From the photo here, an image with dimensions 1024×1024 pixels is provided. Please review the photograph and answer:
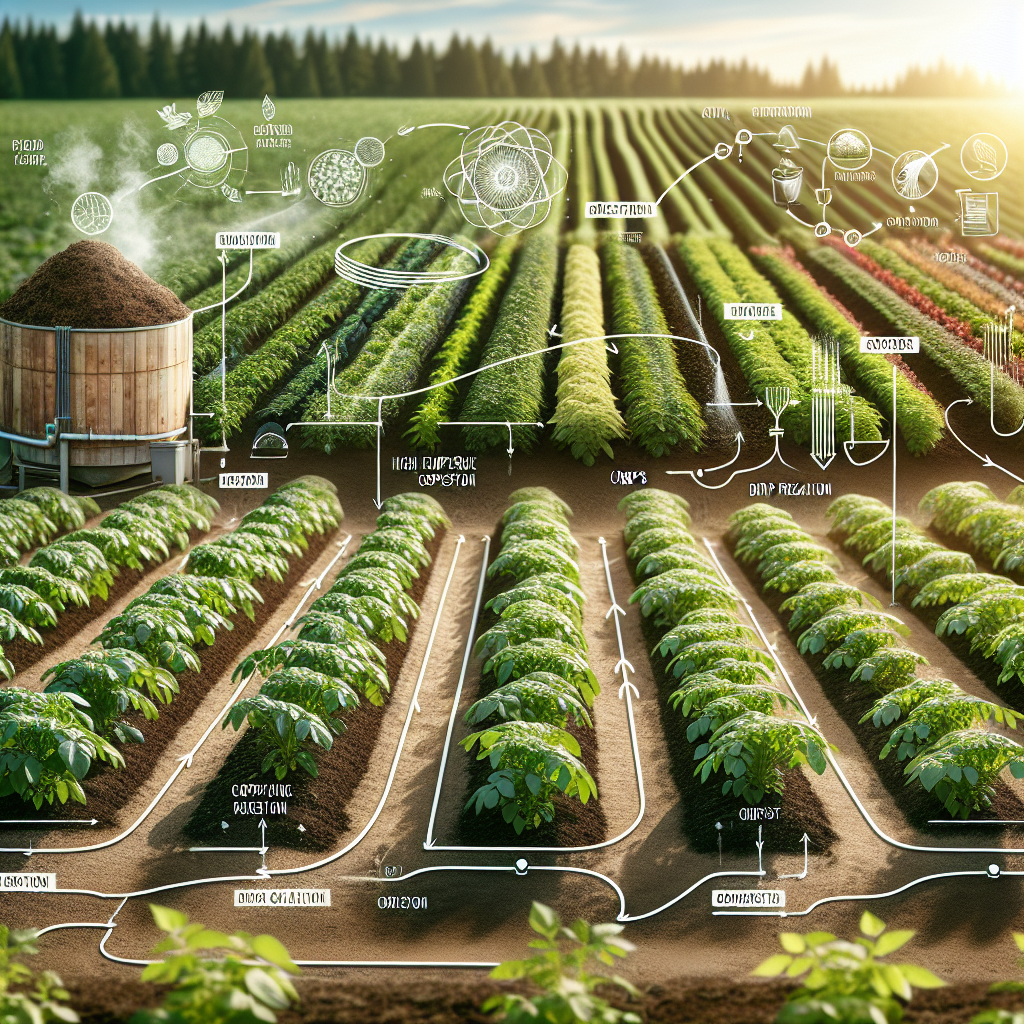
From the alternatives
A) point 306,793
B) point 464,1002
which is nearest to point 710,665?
point 306,793

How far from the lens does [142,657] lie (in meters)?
8.06

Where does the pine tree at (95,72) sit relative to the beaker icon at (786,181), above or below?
above

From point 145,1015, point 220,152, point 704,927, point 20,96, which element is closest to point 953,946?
point 704,927

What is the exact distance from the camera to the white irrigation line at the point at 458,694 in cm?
791

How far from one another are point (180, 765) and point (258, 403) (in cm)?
309

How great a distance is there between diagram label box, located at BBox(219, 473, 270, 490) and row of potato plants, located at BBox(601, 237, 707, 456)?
3188 mm

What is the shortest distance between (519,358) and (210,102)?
11.1 feet

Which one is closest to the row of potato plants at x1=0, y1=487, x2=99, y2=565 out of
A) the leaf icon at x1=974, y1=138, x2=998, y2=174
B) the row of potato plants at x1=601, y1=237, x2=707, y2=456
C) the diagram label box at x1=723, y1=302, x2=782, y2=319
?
the row of potato plants at x1=601, y1=237, x2=707, y2=456

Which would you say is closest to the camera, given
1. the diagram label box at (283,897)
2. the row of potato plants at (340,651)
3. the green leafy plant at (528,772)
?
the green leafy plant at (528,772)

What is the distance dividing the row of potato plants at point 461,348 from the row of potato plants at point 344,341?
547 millimetres

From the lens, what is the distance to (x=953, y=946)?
7035 millimetres

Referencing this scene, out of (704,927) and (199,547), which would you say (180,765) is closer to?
(199,547)

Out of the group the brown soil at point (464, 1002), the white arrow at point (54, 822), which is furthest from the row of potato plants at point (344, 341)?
the brown soil at point (464, 1002)

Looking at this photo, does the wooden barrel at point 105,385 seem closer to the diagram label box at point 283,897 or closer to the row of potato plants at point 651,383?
the row of potato plants at point 651,383
